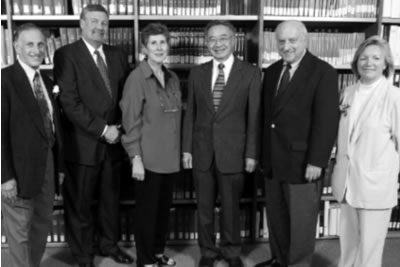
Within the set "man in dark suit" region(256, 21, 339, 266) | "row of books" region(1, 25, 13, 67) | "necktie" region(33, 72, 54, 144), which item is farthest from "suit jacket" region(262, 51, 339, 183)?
"row of books" region(1, 25, 13, 67)

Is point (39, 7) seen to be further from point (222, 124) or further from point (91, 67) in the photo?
point (222, 124)

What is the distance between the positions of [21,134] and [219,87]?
1228 millimetres

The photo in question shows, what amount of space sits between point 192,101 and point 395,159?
1.28 metres

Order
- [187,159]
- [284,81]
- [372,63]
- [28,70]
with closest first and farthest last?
[372,63] → [28,70] → [284,81] → [187,159]

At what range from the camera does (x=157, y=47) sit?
102 inches

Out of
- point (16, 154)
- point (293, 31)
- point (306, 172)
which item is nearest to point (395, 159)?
point (306, 172)

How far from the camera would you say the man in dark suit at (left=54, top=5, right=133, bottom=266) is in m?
2.64

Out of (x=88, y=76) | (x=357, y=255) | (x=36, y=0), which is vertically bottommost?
(x=357, y=255)

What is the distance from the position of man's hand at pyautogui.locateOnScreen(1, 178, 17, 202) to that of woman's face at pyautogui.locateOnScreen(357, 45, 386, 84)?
6.74ft

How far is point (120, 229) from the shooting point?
338 centimetres

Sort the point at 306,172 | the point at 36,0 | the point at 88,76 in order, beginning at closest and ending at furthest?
Answer: the point at 306,172 < the point at 88,76 < the point at 36,0

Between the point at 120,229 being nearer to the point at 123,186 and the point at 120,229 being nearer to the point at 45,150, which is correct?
the point at 123,186

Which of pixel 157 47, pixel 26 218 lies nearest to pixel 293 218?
pixel 157 47

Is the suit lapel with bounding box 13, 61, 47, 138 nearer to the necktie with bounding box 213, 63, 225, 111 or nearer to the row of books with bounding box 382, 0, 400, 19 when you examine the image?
the necktie with bounding box 213, 63, 225, 111
